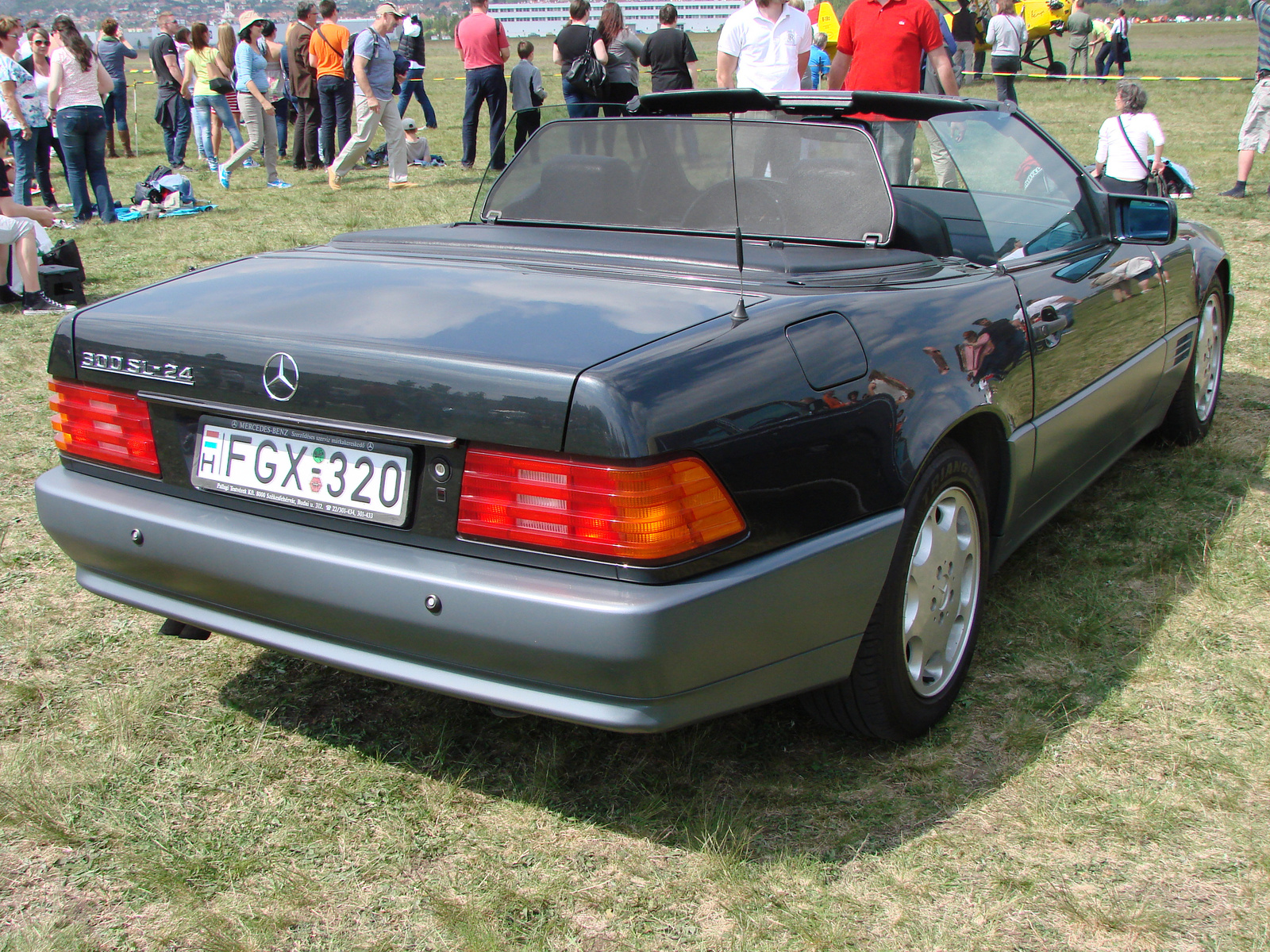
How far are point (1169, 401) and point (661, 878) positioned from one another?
293cm

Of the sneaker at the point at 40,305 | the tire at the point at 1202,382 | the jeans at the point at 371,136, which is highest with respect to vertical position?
the jeans at the point at 371,136

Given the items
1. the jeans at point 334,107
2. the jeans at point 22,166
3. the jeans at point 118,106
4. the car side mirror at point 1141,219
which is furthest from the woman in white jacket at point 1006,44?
the car side mirror at point 1141,219

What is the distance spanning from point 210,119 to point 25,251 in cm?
671

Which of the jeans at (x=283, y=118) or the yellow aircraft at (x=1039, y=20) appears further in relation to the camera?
the yellow aircraft at (x=1039, y=20)

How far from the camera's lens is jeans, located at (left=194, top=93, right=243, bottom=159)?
1269cm

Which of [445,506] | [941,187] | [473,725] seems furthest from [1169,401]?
[445,506]

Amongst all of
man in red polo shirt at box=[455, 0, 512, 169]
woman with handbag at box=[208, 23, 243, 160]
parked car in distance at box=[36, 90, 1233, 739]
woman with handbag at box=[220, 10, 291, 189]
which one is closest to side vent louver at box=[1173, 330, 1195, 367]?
parked car in distance at box=[36, 90, 1233, 739]

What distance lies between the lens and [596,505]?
6.13 feet

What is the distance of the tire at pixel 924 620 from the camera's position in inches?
91.0

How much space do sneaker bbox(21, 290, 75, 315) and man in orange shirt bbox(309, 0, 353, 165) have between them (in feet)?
18.5

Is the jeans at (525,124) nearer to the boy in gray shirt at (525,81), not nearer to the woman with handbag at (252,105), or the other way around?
the boy in gray shirt at (525,81)

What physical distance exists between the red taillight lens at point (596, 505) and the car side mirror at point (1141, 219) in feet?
7.48

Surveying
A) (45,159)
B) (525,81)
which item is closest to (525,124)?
(525,81)

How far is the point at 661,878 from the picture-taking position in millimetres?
2115
